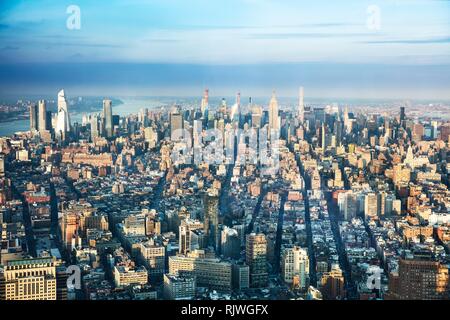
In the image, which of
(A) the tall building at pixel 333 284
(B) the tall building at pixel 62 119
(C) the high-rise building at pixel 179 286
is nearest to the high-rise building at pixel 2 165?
(B) the tall building at pixel 62 119

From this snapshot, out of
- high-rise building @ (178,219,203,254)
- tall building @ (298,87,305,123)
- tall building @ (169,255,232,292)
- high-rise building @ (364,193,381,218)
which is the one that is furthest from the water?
high-rise building @ (364,193,381,218)

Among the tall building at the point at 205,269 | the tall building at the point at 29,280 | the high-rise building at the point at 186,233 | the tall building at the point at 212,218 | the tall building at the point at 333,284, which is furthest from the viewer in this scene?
the tall building at the point at 212,218

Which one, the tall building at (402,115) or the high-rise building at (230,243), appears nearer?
the high-rise building at (230,243)

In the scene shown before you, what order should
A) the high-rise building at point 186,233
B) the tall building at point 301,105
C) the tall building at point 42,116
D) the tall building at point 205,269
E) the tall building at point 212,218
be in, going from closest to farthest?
1. the tall building at point 205,269
2. the high-rise building at point 186,233
3. the tall building at point 212,218
4. the tall building at point 42,116
5. the tall building at point 301,105

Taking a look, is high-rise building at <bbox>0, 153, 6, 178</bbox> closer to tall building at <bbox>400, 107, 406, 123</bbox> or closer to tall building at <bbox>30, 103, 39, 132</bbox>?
tall building at <bbox>30, 103, 39, 132</bbox>

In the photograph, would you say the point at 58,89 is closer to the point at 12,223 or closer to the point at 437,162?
the point at 12,223

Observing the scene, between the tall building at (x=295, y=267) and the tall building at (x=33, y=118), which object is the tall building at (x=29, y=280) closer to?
the tall building at (x=33, y=118)
